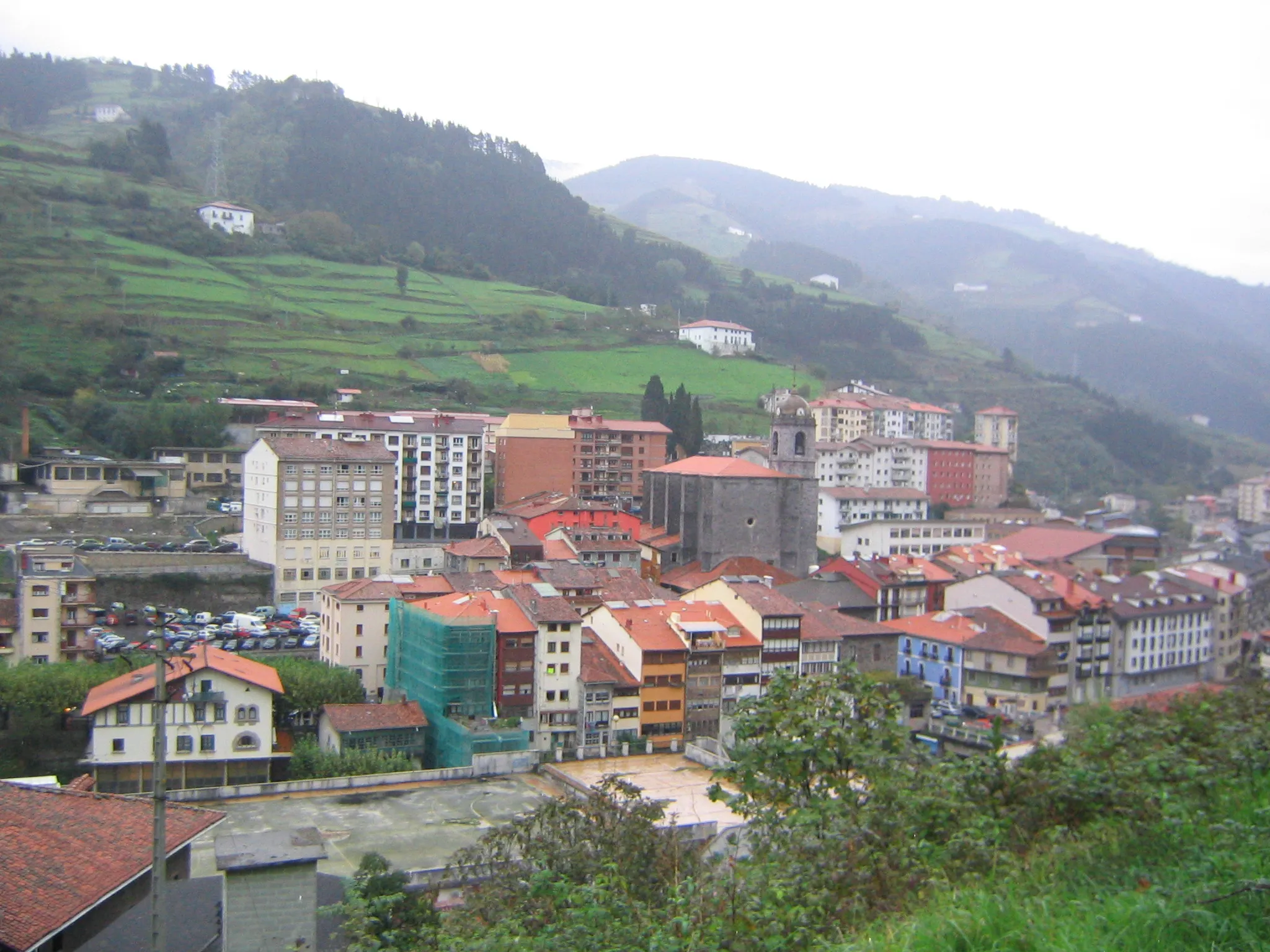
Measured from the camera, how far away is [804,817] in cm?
683

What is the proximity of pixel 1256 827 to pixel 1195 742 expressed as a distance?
2426 millimetres

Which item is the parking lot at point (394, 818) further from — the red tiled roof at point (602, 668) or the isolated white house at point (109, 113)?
the isolated white house at point (109, 113)

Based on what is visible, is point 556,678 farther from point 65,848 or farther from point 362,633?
point 65,848

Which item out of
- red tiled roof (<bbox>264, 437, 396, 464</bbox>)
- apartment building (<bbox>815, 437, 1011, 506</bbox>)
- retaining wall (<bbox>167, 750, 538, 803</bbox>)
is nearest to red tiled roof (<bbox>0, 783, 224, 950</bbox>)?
retaining wall (<bbox>167, 750, 538, 803</bbox>)

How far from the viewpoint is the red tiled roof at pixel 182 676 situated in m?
24.9

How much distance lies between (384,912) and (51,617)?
77.5 ft

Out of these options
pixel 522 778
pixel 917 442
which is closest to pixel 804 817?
pixel 522 778

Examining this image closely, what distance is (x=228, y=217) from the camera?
79062 mm

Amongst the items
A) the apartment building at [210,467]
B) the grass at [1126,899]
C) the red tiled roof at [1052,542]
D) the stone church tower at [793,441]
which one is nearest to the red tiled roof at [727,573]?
the stone church tower at [793,441]

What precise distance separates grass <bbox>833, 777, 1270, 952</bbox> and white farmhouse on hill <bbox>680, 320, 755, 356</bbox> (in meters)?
77.4

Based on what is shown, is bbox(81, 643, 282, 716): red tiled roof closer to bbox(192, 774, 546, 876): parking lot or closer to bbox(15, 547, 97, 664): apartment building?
bbox(192, 774, 546, 876): parking lot

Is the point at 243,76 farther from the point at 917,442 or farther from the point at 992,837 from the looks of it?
the point at 992,837

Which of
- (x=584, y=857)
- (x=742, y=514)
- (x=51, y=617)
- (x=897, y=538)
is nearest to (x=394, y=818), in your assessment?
(x=51, y=617)

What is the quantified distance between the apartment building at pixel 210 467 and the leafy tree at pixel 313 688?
19476 mm
